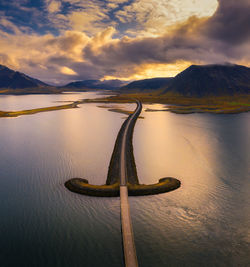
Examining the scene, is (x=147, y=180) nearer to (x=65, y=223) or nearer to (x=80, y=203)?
(x=80, y=203)

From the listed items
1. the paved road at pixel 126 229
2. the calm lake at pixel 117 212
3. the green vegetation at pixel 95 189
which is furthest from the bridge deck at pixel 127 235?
the green vegetation at pixel 95 189

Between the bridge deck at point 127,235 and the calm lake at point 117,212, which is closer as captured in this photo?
the bridge deck at point 127,235

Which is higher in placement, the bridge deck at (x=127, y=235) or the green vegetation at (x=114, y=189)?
the green vegetation at (x=114, y=189)

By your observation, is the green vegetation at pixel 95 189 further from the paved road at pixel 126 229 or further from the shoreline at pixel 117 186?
the paved road at pixel 126 229

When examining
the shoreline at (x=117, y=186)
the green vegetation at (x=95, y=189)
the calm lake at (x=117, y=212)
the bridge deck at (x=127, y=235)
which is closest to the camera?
the bridge deck at (x=127, y=235)

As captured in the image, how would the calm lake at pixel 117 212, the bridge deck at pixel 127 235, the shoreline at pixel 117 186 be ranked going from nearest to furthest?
the bridge deck at pixel 127 235
the calm lake at pixel 117 212
the shoreline at pixel 117 186

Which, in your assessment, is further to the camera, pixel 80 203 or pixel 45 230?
pixel 80 203

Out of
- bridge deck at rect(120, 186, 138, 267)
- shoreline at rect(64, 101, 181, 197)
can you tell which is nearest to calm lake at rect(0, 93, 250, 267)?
bridge deck at rect(120, 186, 138, 267)

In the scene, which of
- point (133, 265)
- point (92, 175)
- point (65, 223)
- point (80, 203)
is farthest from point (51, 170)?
point (133, 265)

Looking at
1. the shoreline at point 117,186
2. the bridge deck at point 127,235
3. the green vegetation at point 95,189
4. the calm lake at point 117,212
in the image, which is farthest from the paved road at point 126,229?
the green vegetation at point 95,189

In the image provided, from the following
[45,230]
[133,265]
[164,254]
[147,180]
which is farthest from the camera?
[147,180]

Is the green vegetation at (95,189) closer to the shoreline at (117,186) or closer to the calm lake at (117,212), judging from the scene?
the shoreline at (117,186)
